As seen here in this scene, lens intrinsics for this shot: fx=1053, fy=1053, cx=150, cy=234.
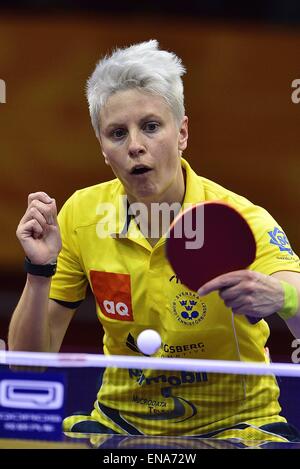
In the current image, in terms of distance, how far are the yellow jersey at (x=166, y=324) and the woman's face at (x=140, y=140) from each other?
0.53ft

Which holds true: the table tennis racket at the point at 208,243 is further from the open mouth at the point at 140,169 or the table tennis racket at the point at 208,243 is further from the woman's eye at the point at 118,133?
the woman's eye at the point at 118,133

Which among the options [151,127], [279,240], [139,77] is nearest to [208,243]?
[279,240]

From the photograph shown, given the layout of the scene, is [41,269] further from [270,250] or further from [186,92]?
[186,92]

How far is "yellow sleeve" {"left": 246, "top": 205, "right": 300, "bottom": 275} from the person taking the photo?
3213mm

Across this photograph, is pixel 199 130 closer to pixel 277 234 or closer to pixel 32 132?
pixel 32 132

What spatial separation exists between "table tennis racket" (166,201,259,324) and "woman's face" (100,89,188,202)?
0.38m

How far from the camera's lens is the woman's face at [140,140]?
130 inches

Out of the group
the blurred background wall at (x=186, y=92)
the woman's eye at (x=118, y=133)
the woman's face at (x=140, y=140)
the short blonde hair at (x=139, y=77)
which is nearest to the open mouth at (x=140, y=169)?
the woman's face at (x=140, y=140)

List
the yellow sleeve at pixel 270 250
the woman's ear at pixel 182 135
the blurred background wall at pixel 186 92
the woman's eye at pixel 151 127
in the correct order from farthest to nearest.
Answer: the blurred background wall at pixel 186 92 → the woman's ear at pixel 182 135 → the woman's eye at pixel 151 127 → the yellow sleeve at pixel 270 250

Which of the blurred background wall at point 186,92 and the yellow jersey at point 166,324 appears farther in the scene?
the blurred background wall at point 186,92

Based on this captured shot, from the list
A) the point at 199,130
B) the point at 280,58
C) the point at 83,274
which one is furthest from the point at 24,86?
the point at 83,274

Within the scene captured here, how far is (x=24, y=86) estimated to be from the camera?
253 inches
